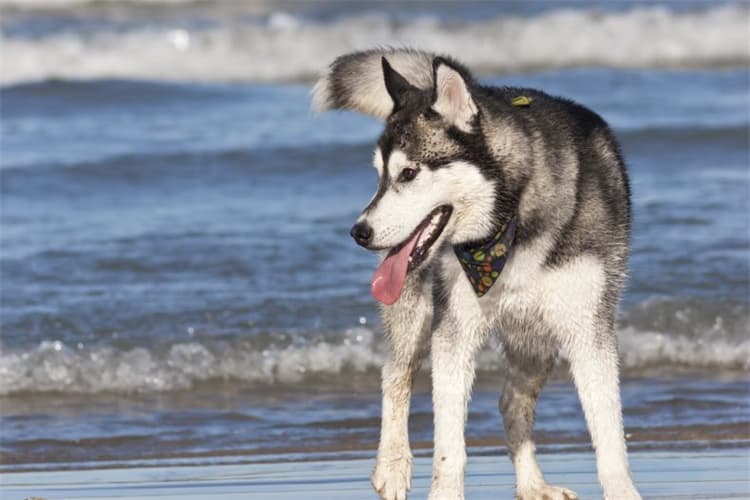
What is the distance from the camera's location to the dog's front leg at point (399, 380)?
5.63 meters

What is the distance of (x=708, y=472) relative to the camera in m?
5.98

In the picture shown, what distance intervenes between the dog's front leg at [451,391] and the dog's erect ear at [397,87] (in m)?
0.76

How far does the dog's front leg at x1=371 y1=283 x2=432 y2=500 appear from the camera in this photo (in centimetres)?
563

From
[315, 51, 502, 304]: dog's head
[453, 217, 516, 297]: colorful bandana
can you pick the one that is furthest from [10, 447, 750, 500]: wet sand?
[315, 51, 502, 304]: dog's head

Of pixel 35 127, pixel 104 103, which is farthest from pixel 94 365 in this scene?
pixel 104 103

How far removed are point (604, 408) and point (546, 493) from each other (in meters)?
0.73

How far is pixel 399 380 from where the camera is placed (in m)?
5.75

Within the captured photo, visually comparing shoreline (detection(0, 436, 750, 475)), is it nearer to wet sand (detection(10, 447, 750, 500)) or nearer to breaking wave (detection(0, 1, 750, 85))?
wet sand (detection(10, 447, 750, 500))

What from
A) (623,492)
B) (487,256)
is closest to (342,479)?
(623,492)

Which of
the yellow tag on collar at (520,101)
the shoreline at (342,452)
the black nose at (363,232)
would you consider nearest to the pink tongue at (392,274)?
the black nose at (363,232)

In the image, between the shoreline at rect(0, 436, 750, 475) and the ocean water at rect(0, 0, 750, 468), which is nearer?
the shoreline at rect(0, 436, 750, 475)

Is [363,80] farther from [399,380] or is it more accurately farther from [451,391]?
[451,391]

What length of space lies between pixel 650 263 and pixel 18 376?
3.99m

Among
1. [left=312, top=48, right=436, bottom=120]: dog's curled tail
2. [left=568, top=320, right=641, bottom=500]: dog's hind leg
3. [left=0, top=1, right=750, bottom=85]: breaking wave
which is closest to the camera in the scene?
[left=568, top=320, right=641, bottom=500]: dog's hind leg
